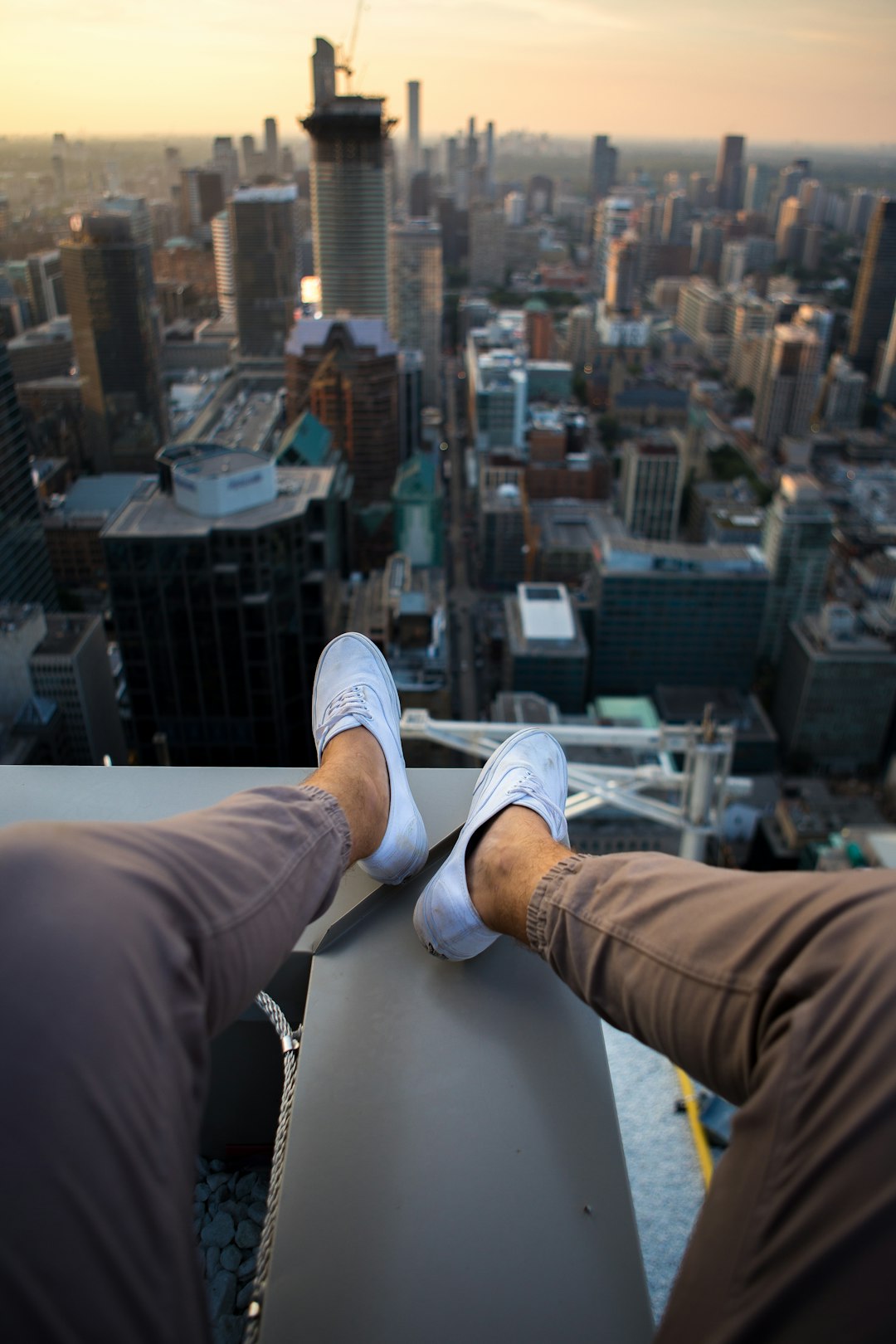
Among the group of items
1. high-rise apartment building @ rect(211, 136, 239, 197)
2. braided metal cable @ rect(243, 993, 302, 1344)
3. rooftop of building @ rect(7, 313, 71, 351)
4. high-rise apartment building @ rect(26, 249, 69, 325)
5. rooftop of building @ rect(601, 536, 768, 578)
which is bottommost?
rooftop of building @ rect(601, 536, 768, 578)

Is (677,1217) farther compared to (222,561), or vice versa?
(222,561)

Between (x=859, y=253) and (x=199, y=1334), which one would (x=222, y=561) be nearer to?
(x=199, y=1334)

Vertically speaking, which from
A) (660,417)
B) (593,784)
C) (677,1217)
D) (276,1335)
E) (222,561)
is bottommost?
(660,417)

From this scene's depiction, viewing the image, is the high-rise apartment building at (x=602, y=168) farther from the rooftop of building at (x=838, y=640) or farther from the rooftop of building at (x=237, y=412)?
the rooftop of building at (x=838, y=640)

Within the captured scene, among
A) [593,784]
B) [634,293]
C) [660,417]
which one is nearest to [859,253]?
[634,293]

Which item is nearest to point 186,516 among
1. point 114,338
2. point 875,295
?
point 114,338

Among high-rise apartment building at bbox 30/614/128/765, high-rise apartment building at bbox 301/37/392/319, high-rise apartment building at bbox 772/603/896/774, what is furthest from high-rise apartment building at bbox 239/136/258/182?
high-rise apartment building at bbox 30/614/128/765

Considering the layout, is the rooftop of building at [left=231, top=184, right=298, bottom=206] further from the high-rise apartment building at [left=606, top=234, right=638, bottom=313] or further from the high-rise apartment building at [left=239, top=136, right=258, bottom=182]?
the high-rise apartment building at [left=606, top=234, right=638, bottom=313]
